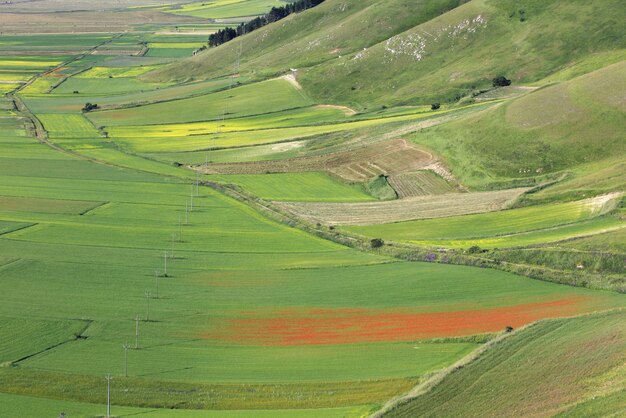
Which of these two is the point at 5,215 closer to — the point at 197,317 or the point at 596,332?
the point at 197,317

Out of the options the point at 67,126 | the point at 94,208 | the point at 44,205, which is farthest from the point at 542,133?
the point at 67,126

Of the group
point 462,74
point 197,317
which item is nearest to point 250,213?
point 197,317

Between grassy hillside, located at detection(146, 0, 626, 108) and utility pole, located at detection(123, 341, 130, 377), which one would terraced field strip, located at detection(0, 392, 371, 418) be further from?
grassy hillside, located at detection(146, 0, 626, 108)

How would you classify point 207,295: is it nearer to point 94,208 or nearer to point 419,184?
point 94,208

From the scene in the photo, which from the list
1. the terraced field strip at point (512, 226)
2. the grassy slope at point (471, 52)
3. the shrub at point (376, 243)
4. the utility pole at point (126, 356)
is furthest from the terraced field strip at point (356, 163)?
the utility pole at point (126, 356)

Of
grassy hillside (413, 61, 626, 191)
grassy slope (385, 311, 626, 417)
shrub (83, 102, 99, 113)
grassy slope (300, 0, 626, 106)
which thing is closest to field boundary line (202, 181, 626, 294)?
grassy slope (385, 311, 626, 417)
